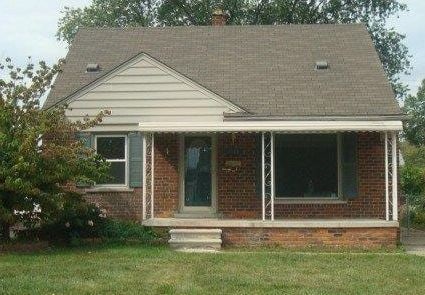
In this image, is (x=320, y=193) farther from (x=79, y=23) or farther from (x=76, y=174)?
(x=79, y=23)

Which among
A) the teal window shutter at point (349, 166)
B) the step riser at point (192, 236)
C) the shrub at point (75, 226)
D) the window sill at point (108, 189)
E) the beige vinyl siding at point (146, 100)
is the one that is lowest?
the step riser at point (192, 236)

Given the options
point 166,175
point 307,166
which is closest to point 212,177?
point 166,175

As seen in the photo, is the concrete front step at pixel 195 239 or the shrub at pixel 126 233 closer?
the concrete front step at pixel 195 239

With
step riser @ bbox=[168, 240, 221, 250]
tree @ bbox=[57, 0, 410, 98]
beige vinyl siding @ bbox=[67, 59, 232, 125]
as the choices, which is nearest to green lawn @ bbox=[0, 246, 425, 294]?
step riser @ bbox=[168, 240, 221, 250]

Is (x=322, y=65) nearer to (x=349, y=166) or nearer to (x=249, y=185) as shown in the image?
(x=349, y=166)

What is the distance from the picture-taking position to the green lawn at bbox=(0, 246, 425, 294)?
820 centimetres

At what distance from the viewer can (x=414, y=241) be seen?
47.3ft

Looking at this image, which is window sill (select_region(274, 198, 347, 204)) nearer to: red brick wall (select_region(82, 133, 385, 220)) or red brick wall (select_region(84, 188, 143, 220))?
red brick wall (select_region(82, 133, 385, 220))

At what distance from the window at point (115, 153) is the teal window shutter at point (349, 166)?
16.7ft

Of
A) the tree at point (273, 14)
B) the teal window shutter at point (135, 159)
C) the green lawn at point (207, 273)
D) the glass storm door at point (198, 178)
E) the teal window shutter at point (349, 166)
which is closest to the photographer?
the green lawn at point (207, 273)

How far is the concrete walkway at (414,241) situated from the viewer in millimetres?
12688

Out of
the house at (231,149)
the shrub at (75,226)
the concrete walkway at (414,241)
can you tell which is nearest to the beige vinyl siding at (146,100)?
the house at (231,149)

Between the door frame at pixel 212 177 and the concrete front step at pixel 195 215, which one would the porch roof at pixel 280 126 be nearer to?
the door frame at pixel 212 177

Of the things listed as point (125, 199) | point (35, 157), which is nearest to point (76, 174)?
point (35, 157)
